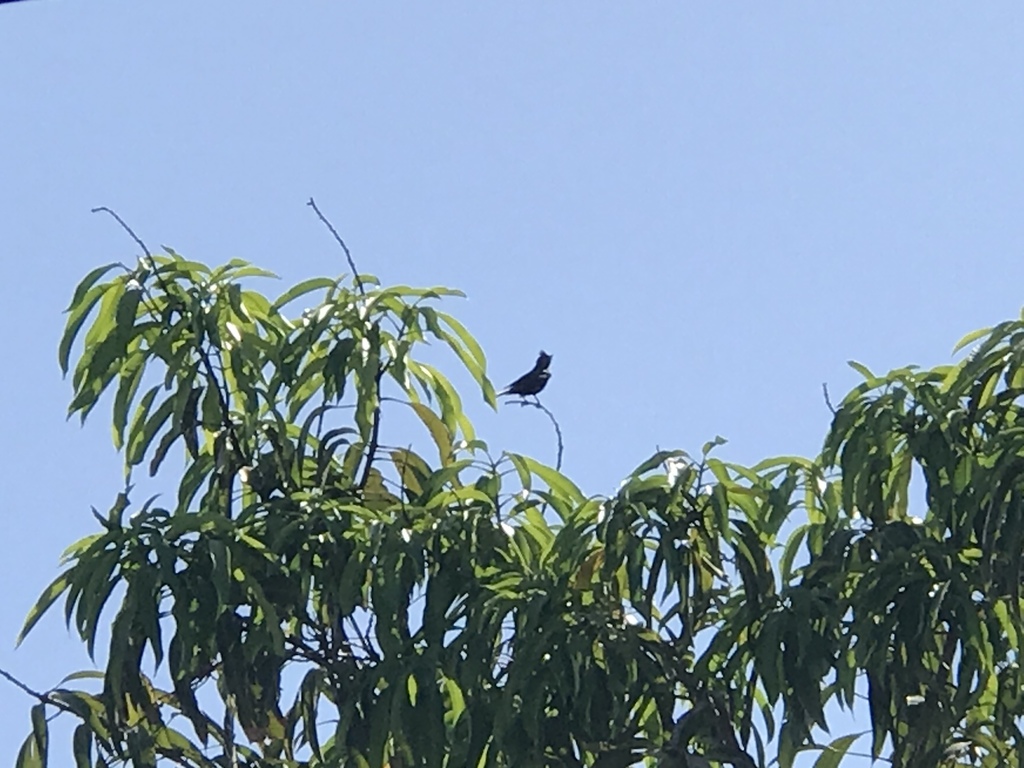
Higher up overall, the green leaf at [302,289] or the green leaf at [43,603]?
the green leaf at [302,289]

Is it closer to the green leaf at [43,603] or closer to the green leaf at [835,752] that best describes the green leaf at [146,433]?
the green leaf at [43,603]

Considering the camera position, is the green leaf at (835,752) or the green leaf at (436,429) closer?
the green leaf at (835,752)

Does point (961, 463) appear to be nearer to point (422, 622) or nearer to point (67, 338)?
point (422, 622)

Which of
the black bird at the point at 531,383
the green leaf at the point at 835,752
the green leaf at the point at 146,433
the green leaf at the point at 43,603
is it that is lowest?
the green leaf at the point at 835,752

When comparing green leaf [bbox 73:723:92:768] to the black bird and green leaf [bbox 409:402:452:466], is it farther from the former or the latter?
the black bird

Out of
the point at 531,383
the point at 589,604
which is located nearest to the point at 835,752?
the point at 589,604

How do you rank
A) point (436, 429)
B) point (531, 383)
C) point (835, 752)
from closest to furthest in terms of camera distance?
1. point (835, 752)
2. point (436, 429)
3. point (531, 383)

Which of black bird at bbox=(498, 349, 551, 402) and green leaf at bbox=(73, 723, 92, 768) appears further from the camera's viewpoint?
black bird at bbox=(498, 349, 551, 402)

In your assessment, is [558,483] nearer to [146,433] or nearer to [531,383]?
[146,433]

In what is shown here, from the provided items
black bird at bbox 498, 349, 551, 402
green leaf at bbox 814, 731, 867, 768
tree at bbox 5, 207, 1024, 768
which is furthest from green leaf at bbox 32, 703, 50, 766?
black bird at bbox 498, 349, 551, 402

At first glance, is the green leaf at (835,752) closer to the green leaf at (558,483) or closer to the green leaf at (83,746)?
the green leaf at (558,483)

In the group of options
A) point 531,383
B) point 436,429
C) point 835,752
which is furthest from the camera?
point 531,383

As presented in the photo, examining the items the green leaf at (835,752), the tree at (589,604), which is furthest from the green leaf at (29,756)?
the green leaf at (835,752)

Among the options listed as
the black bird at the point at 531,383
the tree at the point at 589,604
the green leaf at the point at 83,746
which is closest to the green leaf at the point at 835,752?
the tree at the point at 589,604
